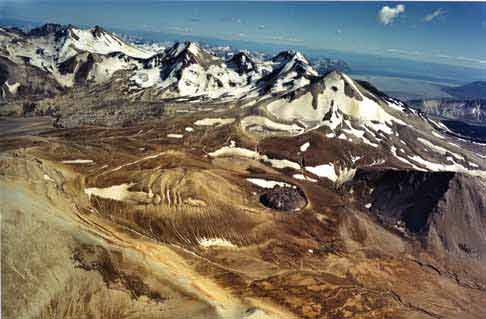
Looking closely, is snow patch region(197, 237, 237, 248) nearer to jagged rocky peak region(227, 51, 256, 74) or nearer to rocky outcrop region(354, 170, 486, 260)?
rocky outcrop region(354, 170, 486, 260)

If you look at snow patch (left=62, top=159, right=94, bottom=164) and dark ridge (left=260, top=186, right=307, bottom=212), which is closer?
dark ridge (left=260, top=186, right=307, bottom=212)

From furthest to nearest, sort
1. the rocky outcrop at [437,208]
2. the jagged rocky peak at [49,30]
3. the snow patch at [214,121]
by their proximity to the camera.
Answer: the jagged rocky peak at [49,30]
the snow patch at [214,121]
the rocky outcrop at [437,208]

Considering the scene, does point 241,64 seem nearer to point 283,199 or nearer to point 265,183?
point 265,183

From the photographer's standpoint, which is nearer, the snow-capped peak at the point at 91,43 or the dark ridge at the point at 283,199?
the dark ridge at the point at 283,199

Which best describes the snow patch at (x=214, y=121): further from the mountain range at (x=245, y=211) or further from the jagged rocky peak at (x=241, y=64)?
the jagged rocky peak at (x=241, y=64)

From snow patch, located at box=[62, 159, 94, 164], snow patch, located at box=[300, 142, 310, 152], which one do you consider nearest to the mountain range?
snow patch, located at box=[62, 159, 94, 164]

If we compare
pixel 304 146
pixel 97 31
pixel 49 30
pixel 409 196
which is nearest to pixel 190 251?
pixel 409 196

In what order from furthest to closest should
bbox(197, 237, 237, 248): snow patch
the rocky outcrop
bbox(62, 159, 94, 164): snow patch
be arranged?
bbox(62, 159, 94, 164): snow patch → the rocky outcrop → bbox(197, 237, 237, 248): snow patch

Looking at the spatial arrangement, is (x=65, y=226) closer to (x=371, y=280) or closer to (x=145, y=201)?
(x=145, y=201)

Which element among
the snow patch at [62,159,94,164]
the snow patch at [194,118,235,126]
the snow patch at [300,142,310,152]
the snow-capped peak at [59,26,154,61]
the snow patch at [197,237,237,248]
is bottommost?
the snow patch at [197,237,237,248]

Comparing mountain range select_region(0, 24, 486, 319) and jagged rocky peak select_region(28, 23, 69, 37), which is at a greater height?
jagged rocky peak select_region(28, 23, 69, 37)

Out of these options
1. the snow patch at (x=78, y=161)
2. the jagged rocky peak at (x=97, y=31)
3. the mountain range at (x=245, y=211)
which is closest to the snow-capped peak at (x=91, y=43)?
the jagged rocky peak at (x=97, y=31)
